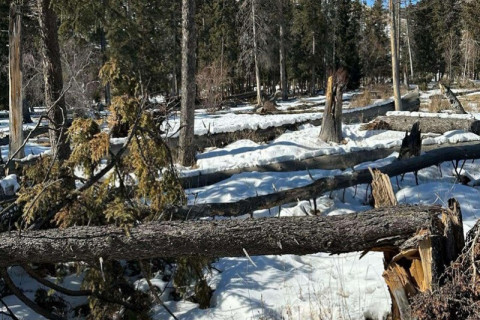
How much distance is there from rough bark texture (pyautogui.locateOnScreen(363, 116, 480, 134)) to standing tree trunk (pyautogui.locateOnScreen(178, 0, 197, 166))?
6.45 m

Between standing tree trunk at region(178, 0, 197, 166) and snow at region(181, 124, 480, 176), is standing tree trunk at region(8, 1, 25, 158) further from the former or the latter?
Result: snow at region(181, 124, 480, 176)

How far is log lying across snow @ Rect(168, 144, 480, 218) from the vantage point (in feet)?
15.5

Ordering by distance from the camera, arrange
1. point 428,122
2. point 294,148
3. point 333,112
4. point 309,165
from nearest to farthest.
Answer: point 309,165 < point 294,148 < point 333,112 < point 428,122

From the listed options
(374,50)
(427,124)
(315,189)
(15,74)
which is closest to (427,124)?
(427,124)

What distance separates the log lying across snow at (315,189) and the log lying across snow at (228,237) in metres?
1.00

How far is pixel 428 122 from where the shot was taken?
13.0 metres

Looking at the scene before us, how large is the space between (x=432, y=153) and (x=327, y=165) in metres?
2.33

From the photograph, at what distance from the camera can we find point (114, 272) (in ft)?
14.4

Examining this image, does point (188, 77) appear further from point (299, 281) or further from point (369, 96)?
point (369, 96)

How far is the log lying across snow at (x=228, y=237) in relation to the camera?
9.49 feet

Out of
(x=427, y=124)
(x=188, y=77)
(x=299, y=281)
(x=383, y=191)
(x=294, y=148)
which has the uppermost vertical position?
(x=188, y=77)

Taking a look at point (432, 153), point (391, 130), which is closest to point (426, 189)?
point (432, 153)

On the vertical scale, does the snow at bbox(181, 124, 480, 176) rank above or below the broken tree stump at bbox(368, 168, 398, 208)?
below

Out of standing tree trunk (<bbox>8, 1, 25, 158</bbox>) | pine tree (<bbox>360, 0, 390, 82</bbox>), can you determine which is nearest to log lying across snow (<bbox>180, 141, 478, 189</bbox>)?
standing tree trunk (<bbox>8, 1, 25, 158</bbox>)
